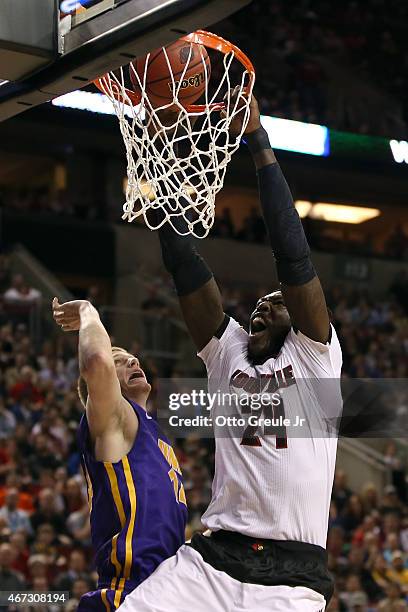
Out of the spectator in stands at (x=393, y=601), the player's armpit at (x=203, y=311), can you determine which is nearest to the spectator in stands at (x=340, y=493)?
the spectator in stands at (x=393, y=601)

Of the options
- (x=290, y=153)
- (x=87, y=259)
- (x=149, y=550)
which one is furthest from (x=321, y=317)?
(x=87, y=259)

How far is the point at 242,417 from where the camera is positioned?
12.0ft

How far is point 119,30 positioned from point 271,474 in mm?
1490

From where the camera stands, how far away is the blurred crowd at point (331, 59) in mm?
15719

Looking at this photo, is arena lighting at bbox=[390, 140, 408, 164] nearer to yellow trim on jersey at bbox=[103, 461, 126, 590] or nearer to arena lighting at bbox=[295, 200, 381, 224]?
arena lighting at bbox=[295, 200, 381, 224]

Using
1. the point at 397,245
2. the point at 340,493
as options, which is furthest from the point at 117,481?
the point at 397,245

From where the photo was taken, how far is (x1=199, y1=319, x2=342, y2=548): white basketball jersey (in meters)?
3.54

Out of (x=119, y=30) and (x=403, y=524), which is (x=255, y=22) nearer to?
(x=403, y=524)

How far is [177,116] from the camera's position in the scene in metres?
3.93

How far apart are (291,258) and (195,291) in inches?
18.6

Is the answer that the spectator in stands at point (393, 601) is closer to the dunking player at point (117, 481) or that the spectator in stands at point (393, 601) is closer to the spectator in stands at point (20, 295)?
the dunking player at point (117, 481)

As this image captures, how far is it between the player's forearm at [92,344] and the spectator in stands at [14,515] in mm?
5180

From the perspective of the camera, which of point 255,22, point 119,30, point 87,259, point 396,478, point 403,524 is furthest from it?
point 255,22

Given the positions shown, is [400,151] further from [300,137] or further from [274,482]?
[274,482]
